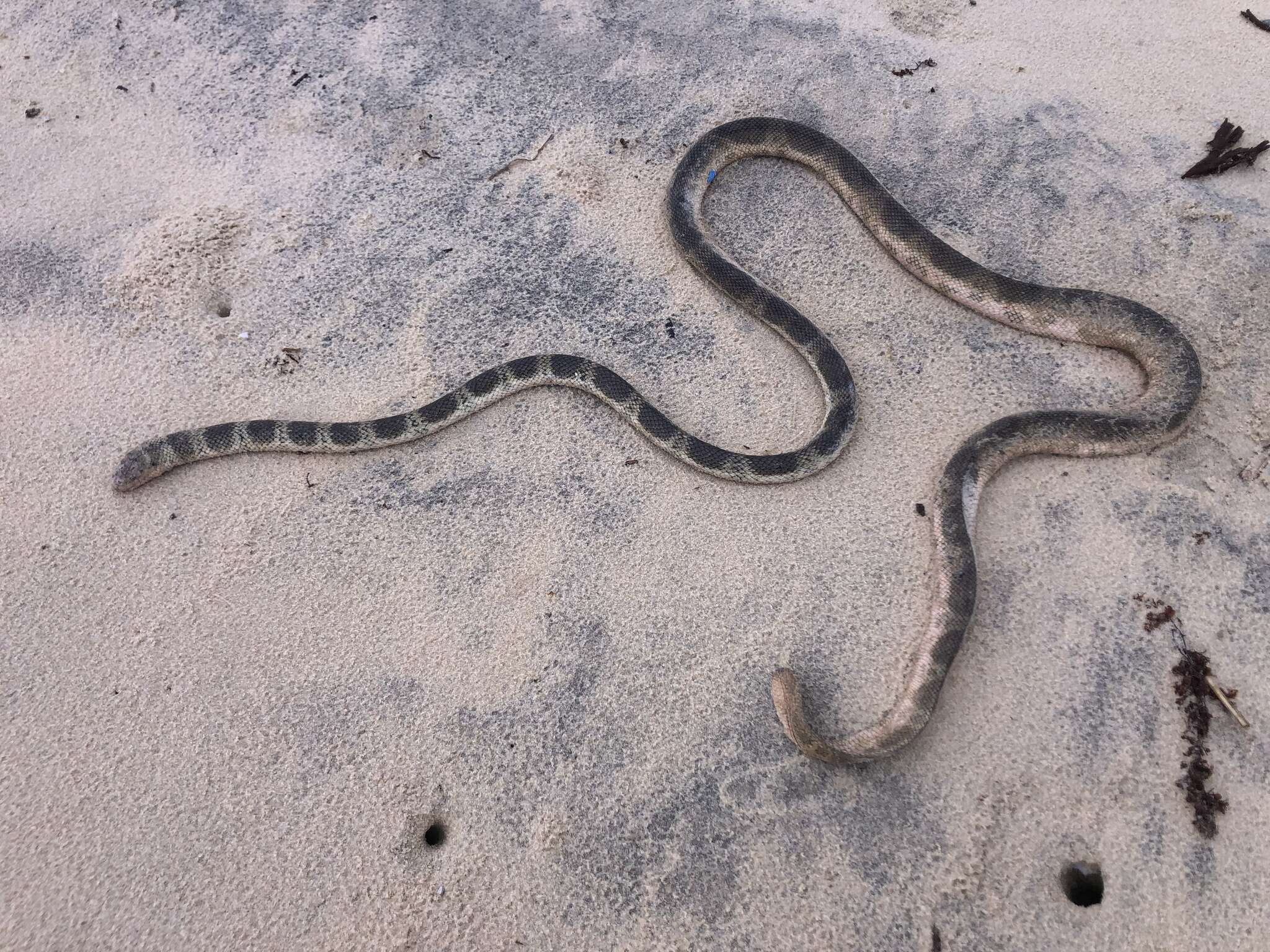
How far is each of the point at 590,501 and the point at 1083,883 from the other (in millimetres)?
2850

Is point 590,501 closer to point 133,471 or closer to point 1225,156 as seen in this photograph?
point 133,471

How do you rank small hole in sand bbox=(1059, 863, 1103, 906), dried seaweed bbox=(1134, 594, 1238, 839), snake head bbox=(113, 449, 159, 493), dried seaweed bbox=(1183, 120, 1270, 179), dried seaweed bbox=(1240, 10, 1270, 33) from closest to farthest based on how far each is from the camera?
small hole in sand bbox=(1059, 863, 1103, 906) < dried seaweed bbox=(1134, 594, 1238, 839) < snake head bbox=(113, 449, 159, 493) < dried seaweed bbox=(1183, 120, 1270, 179) < dried seaweed bbox=(1240, 10, 1270, 33)

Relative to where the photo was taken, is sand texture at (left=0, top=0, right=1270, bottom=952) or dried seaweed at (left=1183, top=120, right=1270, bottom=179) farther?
dried seaweed at (left=1183, top=120, right=1270, bottom=179)

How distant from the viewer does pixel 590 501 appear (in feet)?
13.7

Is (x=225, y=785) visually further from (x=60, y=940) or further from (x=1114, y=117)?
(x=1114, y=117)

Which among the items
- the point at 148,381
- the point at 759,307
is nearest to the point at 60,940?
the point at 148,381

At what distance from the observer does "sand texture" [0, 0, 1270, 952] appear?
312 centimetres

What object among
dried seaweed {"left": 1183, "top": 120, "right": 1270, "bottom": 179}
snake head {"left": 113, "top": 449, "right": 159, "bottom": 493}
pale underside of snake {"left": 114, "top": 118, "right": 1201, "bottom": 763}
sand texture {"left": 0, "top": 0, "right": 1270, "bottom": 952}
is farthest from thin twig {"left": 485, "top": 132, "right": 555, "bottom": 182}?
dried seaweed {"left": 1183, "top": 120, "right": 1270, "bottom": 179}

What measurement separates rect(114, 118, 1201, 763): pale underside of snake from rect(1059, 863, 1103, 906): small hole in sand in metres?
0.83

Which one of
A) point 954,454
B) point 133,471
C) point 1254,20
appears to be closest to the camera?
point 954,454

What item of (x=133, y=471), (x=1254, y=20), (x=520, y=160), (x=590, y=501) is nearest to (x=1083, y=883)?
(x=590, y=501)

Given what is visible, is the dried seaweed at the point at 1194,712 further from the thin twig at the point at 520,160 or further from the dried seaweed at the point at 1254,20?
the dried seaweed at the point at 1254,20

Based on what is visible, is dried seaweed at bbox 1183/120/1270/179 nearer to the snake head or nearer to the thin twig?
the thin twig

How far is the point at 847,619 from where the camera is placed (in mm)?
3717
